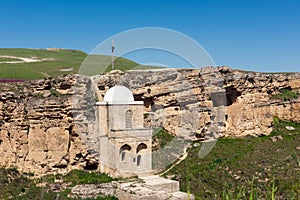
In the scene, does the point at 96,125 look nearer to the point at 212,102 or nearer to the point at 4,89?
the point at 4,89

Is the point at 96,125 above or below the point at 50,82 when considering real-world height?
below

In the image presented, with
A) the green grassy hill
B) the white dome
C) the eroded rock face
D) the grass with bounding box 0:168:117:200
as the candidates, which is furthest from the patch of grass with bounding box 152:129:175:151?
the green grassy hill

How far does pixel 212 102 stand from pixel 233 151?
4.40 metres

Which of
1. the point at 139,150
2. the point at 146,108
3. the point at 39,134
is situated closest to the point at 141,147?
the point at 139,150

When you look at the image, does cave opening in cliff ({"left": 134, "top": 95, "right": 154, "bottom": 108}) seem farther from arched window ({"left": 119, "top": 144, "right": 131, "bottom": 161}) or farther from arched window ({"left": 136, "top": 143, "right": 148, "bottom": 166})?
arched window ({"left": 119, "top": 144, "right": 131, "bottom": 161})

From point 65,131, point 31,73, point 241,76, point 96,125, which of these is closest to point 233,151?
point 241,76

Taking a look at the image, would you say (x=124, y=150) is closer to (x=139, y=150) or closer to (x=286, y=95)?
(x=139, y=150)

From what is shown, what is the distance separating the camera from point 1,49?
187 ft

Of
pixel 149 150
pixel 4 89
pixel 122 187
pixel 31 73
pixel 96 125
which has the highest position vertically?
pixel 31 73

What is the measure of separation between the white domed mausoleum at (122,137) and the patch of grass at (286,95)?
46.9 ft

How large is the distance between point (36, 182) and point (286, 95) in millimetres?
21734

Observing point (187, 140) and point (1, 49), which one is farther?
point (1, 49)

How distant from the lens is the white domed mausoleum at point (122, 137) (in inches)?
826

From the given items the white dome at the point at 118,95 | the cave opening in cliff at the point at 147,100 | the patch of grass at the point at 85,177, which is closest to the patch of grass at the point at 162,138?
the cave opening in cliff at the point at 147,100
